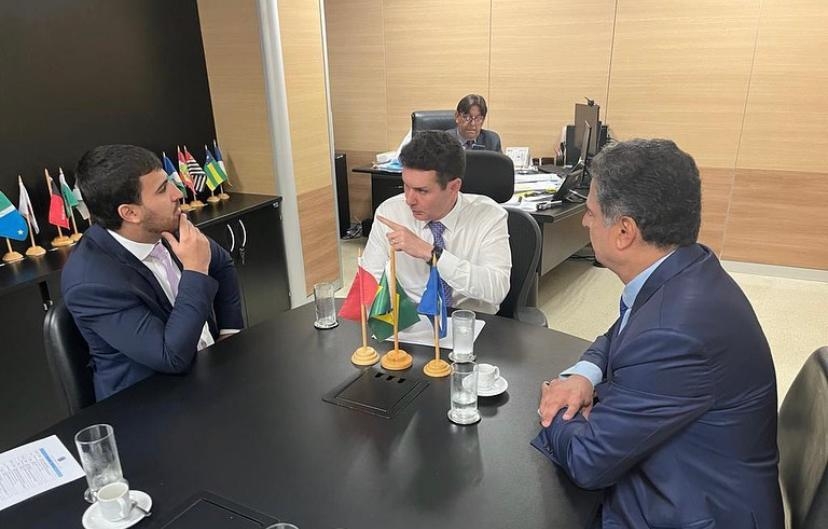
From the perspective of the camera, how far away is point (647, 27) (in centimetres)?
425

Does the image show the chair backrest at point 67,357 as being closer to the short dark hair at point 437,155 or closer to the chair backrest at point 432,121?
the short dark hair at point 437,155

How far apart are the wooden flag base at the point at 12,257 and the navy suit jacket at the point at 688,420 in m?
2.57

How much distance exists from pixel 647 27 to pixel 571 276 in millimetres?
1994

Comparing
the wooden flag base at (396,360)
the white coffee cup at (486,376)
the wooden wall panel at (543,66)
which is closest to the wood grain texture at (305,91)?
the wooden wall panel at (543,66)

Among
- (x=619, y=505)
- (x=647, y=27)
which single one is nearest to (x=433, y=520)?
(x=619, y=505)

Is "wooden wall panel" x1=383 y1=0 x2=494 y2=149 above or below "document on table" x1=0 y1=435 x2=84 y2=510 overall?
above

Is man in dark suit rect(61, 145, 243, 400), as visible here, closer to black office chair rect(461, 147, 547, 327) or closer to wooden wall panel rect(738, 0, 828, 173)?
black office chair rect(461, 147, 547, 327)

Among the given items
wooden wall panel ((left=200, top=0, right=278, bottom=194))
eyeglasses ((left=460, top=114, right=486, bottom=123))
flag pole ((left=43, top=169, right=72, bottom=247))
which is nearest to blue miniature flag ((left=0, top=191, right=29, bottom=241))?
flag pole ((left=43, top=169, right=72, bottom=247))

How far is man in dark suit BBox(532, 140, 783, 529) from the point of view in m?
1.00

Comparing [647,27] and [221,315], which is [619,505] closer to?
[221,315]

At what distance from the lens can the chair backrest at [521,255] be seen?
80.2 inches

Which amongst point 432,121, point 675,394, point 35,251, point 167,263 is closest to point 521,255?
point 675,394

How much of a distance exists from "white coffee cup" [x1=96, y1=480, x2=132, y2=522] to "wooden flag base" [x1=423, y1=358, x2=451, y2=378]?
714 mm

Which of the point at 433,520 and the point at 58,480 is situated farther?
the point at 58,480
